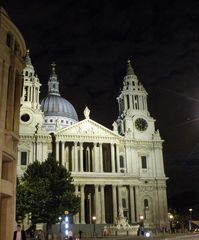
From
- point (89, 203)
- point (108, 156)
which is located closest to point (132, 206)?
point (89, 203)

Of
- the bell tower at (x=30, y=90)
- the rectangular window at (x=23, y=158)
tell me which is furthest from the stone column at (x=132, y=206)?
the bell tower at (x=30, y=90)

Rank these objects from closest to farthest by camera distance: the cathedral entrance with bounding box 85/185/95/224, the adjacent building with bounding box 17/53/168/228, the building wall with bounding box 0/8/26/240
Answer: the building wall with bounding box 0/8/26/240 → the adjacent building with bounding box 17/53/168/228 → the cathedral entrance with bounding box 85/185/95/224

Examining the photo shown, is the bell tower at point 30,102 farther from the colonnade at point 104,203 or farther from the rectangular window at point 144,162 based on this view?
the rectangular window at point 144,162

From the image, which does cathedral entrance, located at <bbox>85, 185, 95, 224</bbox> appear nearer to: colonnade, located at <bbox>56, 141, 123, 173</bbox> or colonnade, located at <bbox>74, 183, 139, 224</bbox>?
colonnade, located at <bbox>74, 183, 139, 224</bbox>

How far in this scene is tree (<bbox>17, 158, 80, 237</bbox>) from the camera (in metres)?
50.4

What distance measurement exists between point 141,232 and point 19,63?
87.7 feet

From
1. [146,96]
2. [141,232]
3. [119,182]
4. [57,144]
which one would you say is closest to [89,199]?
[119,182]

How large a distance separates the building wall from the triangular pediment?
44.4 meters

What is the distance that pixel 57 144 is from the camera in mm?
74125

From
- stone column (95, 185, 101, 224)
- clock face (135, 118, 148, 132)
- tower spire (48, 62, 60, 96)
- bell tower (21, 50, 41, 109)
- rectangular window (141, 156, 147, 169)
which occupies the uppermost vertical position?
tower spire (48, 62, 60, 96)

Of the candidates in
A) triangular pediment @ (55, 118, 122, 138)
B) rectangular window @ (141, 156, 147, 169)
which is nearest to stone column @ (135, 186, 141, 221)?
rectangular window @ (141, 156, 147, 169)

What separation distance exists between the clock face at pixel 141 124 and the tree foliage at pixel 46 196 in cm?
3065

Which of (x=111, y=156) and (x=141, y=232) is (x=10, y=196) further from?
(x=111, y=156)

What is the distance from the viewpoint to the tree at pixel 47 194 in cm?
5038
